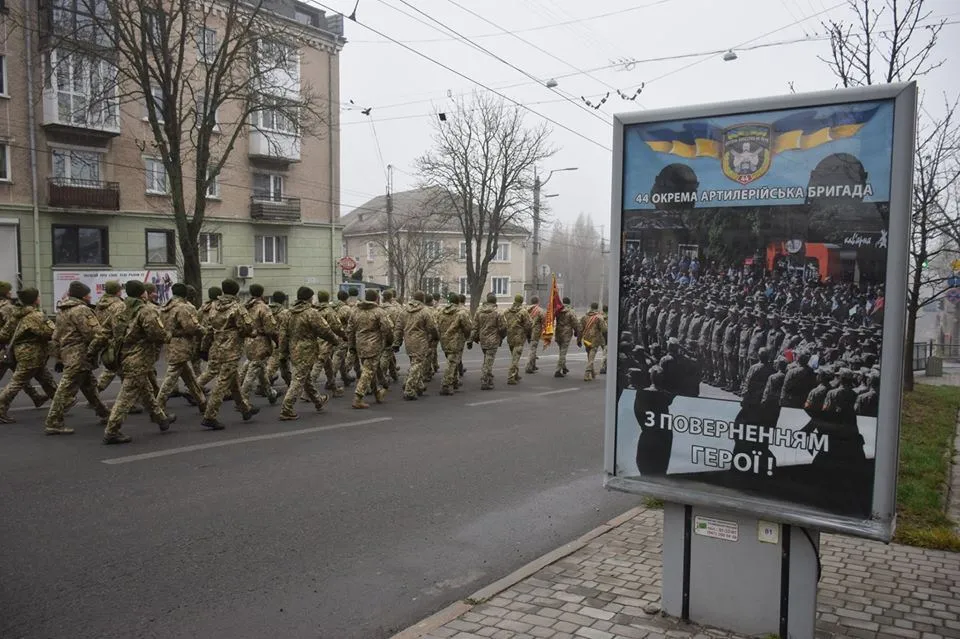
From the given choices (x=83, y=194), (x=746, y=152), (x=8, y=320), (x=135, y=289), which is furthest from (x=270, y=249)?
(x=746, y=152)

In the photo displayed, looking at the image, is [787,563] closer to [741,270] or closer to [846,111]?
[741,270]

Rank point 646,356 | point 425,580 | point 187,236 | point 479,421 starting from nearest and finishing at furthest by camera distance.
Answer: point 646,356, point 425,580, point 479,421, point 187,236

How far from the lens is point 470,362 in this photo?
867 inches

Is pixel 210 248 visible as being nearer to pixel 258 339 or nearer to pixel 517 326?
pixel 517 326

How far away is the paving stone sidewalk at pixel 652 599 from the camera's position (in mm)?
4090

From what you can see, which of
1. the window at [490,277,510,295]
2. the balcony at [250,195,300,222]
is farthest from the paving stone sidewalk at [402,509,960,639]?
the window at [490,277,510,295]

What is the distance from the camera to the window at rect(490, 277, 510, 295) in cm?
6059

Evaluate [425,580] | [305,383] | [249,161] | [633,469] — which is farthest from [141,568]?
[249,161]

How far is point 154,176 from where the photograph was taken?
30.8m

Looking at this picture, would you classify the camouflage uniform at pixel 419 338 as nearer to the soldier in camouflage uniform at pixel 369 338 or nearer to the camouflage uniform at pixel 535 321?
the soldier in camouflage uniform at pixel 369 338

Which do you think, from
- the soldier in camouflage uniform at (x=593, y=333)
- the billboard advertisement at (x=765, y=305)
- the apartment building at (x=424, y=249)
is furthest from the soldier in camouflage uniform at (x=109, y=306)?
the apartment building at (x=424, y=249)

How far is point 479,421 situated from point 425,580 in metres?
6.24

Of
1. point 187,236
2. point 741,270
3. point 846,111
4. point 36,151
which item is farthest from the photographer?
point 36,151

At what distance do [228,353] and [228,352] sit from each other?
0.01 metres
